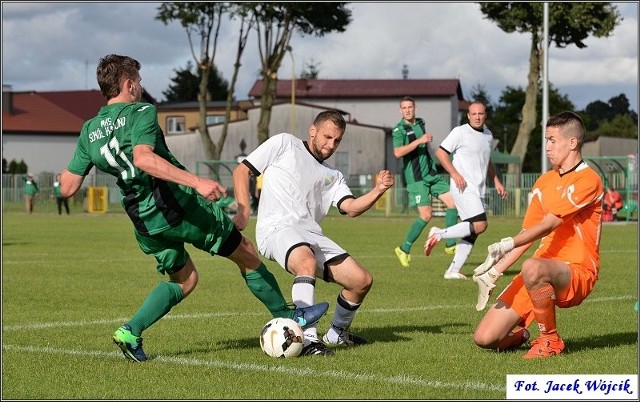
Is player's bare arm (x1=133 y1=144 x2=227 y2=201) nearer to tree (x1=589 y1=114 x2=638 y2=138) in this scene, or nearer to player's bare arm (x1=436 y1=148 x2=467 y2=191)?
player's bare arm (x1=436 y1=148 x2=467 y2=191)

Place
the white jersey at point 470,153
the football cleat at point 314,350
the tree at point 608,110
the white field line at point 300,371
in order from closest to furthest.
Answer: the white field line at point 300,371 → the football cleat at point 314,350 → the white jersey at point 470,153 → the tree at point 608,110

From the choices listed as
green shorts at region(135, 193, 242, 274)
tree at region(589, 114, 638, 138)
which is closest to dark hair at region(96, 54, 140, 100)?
green shorts at region(135, 193, 242, 274)

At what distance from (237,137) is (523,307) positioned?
216 feet

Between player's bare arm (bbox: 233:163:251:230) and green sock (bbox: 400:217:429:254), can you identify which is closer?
player's bare arm (bbox: 233:163:251:230)

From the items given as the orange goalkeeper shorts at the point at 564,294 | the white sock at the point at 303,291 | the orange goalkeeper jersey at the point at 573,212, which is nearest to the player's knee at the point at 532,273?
the orange goalkeeper shorts at the point at 564,294

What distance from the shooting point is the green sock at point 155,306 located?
310 inches

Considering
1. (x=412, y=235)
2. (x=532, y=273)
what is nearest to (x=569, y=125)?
(x=532, y=273)

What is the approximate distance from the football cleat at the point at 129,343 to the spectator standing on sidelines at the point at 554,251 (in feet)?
7.59

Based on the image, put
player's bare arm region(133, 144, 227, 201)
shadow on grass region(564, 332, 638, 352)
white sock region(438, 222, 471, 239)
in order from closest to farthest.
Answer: player's bare arm region(133, 144, 227, 201) → shadow on grass region(564, 332, 638, 352) → white sock region(438, 222, 471, 239)

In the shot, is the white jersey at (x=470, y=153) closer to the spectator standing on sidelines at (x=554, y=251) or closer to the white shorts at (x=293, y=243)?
the white shorts at (x=293, y=243)

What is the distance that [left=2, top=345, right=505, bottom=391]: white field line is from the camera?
6.75 metres

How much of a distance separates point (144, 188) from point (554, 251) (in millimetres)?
2852

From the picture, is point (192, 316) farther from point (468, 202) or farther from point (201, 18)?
point (201, 18)

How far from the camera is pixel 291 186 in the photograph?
28.4 feet
